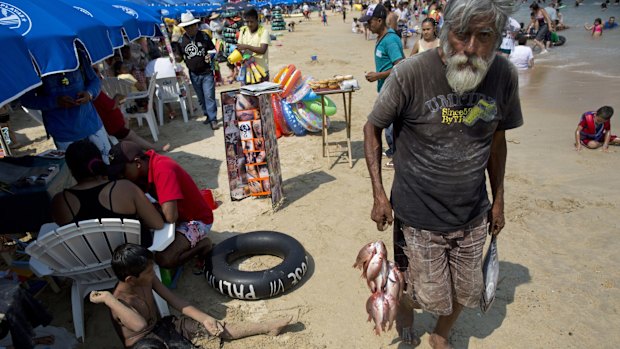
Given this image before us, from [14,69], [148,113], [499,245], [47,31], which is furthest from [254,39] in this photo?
[499,245]

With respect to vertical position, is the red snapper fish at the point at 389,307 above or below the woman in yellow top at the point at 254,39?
below

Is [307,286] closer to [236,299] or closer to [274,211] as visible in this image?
[236,299]

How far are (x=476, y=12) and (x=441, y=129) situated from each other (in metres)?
0.57

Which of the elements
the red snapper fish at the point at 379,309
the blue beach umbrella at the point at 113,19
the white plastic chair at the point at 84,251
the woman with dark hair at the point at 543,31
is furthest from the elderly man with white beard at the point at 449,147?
the woman with dark hair at the point at 543,31

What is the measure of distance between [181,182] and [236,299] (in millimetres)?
1120

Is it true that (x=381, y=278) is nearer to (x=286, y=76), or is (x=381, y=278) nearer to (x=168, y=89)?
(x=286, y=76)

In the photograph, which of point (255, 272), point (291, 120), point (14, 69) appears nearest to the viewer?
point (14, 69)

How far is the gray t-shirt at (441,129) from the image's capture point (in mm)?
2025

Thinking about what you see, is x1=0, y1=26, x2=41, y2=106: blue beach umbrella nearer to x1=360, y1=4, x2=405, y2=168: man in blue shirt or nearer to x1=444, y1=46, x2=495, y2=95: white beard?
x1=444, y1=46, x2=495, y2=95: white beard

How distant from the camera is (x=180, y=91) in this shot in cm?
856

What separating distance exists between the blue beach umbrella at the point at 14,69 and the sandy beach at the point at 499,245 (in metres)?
1.81

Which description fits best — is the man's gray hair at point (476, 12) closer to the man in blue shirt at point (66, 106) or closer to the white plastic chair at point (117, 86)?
the man in blue shirt at point (66, 106)

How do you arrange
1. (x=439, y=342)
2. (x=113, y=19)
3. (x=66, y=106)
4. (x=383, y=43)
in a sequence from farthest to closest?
1. (x=113, y=19)
2. (x=383, y=43)
3. (x=66, y=106)
4. (x=439, y=342)

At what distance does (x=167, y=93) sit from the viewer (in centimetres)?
847
